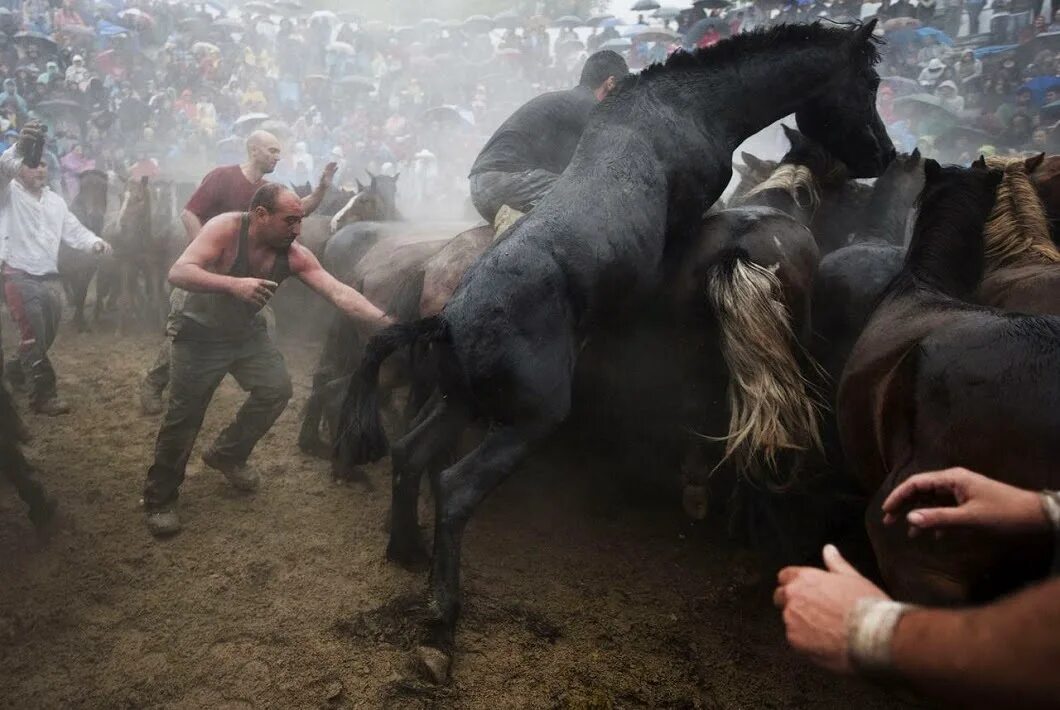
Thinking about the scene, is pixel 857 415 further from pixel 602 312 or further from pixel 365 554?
pixel 365 554

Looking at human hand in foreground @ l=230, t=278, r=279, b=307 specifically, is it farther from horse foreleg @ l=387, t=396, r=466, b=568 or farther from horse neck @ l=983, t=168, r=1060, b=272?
horse neck @ l=983, t=168, r=1060, b=272

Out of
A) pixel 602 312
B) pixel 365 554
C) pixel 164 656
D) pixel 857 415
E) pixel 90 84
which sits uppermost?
pixel 90 84

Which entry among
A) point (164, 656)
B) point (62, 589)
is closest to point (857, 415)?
point (164, 656)

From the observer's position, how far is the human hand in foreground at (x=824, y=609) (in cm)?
116

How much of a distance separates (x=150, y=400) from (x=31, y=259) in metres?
1.60

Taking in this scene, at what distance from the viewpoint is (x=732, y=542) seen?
3.78 m

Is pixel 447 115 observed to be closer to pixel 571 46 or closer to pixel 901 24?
pixel 571 46

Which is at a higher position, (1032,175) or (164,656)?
(1032,175)

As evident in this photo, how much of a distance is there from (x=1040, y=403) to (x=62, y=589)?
4.12m

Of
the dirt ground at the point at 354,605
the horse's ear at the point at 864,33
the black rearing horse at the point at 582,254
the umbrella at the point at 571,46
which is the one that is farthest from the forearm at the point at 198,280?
the umbrella at the point at 571,46

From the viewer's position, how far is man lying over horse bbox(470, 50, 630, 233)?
13.5ft

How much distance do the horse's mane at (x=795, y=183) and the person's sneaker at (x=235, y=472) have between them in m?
3.85

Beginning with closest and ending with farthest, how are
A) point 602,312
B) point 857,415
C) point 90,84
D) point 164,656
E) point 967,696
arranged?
point 967,696
point 857,415
point 164,656
point 602,312
point 90,84

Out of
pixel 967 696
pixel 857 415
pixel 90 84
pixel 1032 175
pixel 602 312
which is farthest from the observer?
pixel 90 84
